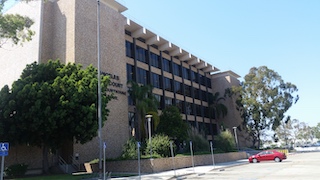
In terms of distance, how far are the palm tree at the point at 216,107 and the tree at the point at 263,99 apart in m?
3.90

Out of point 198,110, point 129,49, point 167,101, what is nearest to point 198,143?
point 167,101

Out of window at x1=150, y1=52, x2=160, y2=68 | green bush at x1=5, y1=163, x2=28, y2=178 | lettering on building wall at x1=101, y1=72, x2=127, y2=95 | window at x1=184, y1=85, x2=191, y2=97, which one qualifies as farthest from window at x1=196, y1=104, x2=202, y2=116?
green bush at x1=5, y1=163, x2=28, y2=178

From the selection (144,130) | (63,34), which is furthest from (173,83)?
(63,34)

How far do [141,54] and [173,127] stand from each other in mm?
13470

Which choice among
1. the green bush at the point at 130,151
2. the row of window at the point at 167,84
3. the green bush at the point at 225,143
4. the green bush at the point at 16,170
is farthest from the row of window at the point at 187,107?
the green bush at the point at 16,170

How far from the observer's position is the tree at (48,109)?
20.7 metres

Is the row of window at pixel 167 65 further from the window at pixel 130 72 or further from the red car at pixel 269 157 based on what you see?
the red car at pixel 269 157

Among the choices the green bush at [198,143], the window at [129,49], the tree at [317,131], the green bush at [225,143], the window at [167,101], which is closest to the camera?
the green bush at [198,143]

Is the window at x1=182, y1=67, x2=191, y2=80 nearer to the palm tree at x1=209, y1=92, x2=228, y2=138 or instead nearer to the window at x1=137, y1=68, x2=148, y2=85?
the palm tree at x1=209, y1=92, x2=228, y2=138

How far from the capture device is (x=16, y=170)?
73.0 feet

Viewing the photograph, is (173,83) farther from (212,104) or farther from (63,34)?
(63,34)

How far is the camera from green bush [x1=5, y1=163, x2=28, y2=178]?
21938mm

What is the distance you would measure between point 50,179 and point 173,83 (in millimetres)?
31578

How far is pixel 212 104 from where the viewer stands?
59.0 m
